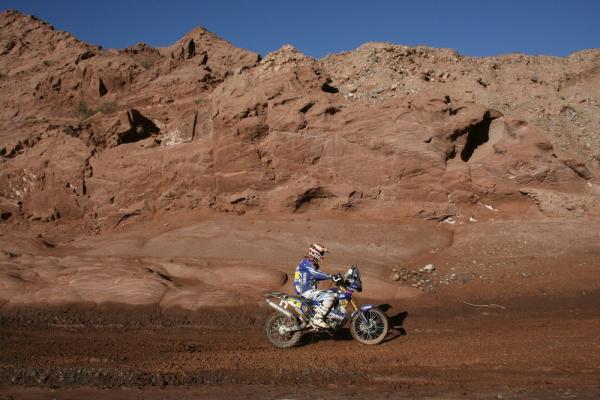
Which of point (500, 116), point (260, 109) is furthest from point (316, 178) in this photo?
point (500, 116)

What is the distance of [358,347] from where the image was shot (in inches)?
314

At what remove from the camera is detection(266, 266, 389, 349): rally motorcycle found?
8.13m

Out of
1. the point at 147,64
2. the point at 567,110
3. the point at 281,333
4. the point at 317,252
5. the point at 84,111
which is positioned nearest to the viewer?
the point at 281,333

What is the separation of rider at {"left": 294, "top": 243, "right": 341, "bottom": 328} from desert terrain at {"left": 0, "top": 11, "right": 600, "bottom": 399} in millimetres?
574

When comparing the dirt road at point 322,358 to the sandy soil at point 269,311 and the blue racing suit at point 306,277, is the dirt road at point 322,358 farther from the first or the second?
the blue racing suit at point 306,277

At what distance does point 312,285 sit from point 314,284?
0.17 feet

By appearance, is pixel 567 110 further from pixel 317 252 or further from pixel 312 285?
pixel 312 285

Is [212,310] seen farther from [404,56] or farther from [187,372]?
[404,56]

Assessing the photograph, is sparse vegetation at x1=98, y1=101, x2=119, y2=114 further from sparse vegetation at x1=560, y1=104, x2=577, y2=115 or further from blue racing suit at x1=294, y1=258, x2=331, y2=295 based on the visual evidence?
sparse vegetation at x1=560, y1=104, x2=577, y2=115

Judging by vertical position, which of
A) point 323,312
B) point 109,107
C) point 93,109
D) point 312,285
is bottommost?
point 323,312

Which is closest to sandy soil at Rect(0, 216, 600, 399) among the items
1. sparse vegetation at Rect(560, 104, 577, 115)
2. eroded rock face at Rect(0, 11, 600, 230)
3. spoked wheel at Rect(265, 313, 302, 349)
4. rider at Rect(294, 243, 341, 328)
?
spoked wheel at Rect(265, 313, 302, 349)

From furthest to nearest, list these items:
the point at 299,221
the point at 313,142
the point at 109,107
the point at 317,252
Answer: the point at 109,107
the point at 313,142
the point at 299,221
the point at 317,252

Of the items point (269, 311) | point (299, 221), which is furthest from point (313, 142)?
point (269, 311)

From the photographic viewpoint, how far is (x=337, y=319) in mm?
8180
